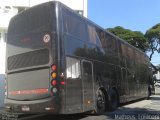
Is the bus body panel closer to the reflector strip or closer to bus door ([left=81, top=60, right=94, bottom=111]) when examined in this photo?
the reflector strip

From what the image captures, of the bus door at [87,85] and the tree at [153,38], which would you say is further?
the tree at [153,38]

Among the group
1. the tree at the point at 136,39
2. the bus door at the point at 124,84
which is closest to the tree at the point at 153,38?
the tree at the point at 136,39

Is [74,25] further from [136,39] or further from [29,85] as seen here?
[136,39]

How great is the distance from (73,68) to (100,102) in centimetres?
296

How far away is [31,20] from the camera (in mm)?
11039

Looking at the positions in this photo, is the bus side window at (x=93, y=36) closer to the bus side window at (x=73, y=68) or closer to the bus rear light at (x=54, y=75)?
the bus side window at (x=73, y=68)

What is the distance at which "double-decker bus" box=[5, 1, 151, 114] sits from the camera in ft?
32.7

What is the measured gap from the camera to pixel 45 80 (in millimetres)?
10133

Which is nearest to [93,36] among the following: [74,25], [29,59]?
[74,25]

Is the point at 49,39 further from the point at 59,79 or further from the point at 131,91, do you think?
the point at 131,91

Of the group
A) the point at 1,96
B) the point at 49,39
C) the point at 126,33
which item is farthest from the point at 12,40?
the point at 126,33

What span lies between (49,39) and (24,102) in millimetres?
2181

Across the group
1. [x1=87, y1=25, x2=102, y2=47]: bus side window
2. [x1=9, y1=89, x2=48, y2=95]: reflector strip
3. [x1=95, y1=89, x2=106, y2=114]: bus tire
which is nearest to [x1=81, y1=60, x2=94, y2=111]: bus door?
[x1=95, y1=89, x2=106, y2=114]: bus tire

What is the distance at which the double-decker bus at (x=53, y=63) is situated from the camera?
998 cm
